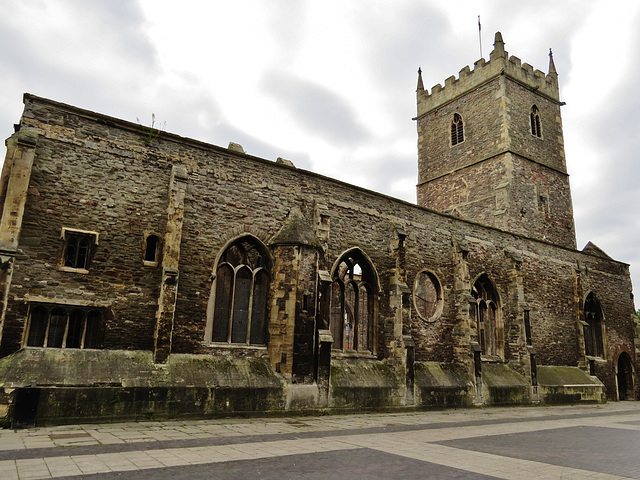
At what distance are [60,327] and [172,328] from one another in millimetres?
2355

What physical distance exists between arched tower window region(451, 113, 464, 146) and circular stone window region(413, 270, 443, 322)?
1199 cm

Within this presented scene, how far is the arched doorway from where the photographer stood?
2419 cm

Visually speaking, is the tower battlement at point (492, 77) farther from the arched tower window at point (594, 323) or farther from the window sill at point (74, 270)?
the window sill at point (74, 270)

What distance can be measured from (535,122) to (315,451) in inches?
1051

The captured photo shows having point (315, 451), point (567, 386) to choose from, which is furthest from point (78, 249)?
point (567, 386)

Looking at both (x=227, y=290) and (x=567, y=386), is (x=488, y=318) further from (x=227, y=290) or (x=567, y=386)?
(x=227, y=290)

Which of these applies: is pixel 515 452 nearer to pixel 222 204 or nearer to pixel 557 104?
pixel 222 204

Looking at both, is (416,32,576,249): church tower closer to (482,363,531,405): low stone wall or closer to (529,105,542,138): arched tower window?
(529,105,542,138): arched tower window

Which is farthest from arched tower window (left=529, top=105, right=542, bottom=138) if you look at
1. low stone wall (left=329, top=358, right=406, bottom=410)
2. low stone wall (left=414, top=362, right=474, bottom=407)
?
low stone wall (left=329, top=358, right=406, bottom=410)

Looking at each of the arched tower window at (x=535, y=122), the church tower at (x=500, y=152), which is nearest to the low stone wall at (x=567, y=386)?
the church tower at (x=500, y=152)

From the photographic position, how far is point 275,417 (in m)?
11.5

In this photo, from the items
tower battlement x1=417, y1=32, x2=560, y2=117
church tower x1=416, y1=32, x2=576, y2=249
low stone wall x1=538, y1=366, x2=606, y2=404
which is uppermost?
tower battlement x1=417, y1=32, x2=560, y2=117

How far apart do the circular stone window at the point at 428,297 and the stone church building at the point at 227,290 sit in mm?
94

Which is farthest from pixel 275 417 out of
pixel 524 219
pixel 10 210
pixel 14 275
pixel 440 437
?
pixel 524 219
